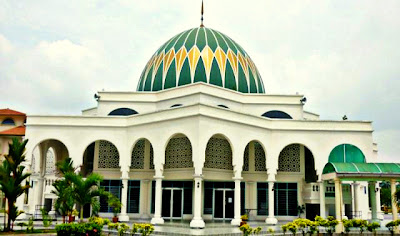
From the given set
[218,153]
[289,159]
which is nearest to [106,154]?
[218,153]

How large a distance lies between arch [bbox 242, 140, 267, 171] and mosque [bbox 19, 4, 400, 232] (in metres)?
0.07

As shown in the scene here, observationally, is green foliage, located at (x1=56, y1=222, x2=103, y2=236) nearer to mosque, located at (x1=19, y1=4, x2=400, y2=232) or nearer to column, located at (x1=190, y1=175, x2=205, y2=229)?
column, located at (x1=190, y1=175, x2=205, y2=229)

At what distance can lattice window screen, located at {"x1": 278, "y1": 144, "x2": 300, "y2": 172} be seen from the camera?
29469 mm

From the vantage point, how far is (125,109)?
3300 centimetres

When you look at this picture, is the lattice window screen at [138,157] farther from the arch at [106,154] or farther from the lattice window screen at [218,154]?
the lattice window screen at [218,154]

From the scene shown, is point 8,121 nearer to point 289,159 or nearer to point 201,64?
point 201,64

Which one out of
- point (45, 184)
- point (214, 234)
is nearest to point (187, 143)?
point (214, 234)

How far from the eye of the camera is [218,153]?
27.5 m

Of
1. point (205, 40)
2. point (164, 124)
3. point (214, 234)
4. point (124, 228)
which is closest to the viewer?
point (124, 228)

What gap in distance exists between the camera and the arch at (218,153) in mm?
27125

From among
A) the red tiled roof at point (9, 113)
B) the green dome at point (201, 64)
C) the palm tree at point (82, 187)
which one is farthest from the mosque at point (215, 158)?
the red tiled roof at point (9, 113)

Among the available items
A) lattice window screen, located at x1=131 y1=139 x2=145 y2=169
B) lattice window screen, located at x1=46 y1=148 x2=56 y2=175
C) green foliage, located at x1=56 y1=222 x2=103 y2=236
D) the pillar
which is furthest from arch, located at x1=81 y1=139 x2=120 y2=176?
the pillar

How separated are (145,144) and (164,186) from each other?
10.8 feet

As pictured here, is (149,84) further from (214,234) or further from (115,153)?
(214,234)
